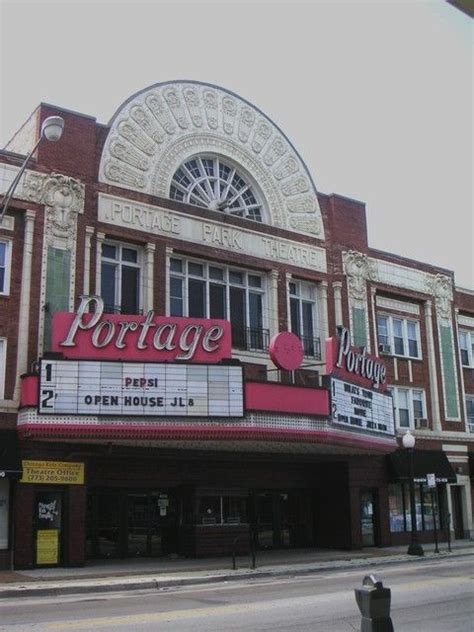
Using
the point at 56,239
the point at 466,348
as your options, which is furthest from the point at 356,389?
the point at 466,348

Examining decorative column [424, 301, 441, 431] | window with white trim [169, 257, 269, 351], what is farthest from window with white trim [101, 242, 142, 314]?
decorative column [424, 301, 441, 431]

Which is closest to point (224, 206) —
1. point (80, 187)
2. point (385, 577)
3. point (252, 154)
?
point (252, 154)

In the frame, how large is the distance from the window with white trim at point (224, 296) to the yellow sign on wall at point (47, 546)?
877 cm

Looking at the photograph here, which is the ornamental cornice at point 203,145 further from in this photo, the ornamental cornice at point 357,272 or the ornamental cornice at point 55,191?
the ornamental cornice at point 357,272

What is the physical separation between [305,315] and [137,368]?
34.8ft

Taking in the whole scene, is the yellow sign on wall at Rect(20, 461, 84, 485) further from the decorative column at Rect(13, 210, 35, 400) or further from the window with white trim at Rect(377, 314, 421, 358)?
the window with white trim at Rect(377, 314, 421, 358)

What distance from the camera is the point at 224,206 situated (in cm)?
2911

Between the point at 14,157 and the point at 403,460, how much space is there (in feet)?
63.7

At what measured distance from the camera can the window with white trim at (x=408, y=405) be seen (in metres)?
33.6

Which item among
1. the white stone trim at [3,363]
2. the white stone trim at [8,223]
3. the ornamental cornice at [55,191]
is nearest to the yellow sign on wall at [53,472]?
the white stone trim at [3,363]

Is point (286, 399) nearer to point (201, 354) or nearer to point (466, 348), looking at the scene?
point (201, 354)

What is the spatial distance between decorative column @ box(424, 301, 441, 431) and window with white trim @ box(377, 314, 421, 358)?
57cm

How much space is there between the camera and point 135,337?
22.3 meters

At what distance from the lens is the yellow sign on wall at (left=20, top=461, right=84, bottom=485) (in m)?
21.9
